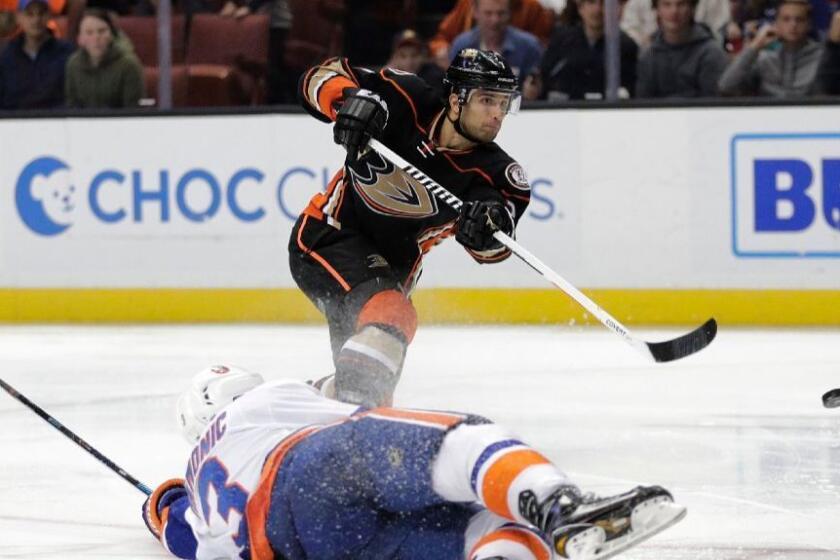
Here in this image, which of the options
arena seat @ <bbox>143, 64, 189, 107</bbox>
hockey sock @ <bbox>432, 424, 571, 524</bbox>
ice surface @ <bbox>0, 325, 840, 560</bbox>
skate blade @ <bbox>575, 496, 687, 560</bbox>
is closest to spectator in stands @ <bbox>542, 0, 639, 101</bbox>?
ice surface @ <bbox>0, 325, 840, 560</bbox>

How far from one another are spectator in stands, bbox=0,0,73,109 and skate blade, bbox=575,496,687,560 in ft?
17.6

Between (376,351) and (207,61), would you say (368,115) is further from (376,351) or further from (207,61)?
(207,61)

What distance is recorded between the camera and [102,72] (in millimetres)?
7254

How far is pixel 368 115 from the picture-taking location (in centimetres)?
382

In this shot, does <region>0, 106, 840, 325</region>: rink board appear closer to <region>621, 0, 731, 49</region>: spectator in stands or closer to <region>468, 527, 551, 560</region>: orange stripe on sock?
<region>621, 0, 731, 49</region>: spectator in stands

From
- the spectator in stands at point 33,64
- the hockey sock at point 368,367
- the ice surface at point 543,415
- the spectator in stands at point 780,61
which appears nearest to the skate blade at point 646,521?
the ice surface at point 543,415

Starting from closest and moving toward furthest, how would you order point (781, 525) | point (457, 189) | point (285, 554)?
point (285, 554), point (781, 525), point (457, 189)

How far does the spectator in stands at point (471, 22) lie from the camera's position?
698 cm

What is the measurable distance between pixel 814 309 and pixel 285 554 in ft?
14.5

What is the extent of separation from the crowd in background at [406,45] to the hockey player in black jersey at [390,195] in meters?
2.83

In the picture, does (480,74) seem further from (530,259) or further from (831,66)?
(831,66)

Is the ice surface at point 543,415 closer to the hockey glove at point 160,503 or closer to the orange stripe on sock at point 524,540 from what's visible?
the hockey glove at point 160,503

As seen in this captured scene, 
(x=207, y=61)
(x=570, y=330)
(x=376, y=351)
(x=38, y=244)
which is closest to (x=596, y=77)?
(x=570, y=330)

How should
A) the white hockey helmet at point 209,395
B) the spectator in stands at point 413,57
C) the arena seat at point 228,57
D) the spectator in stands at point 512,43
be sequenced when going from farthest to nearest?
the arena seat at point 228,57, the spectator in stands at point 413,57, the spectator in stands at point 512,43, the white hockey helmet at point 209,395
